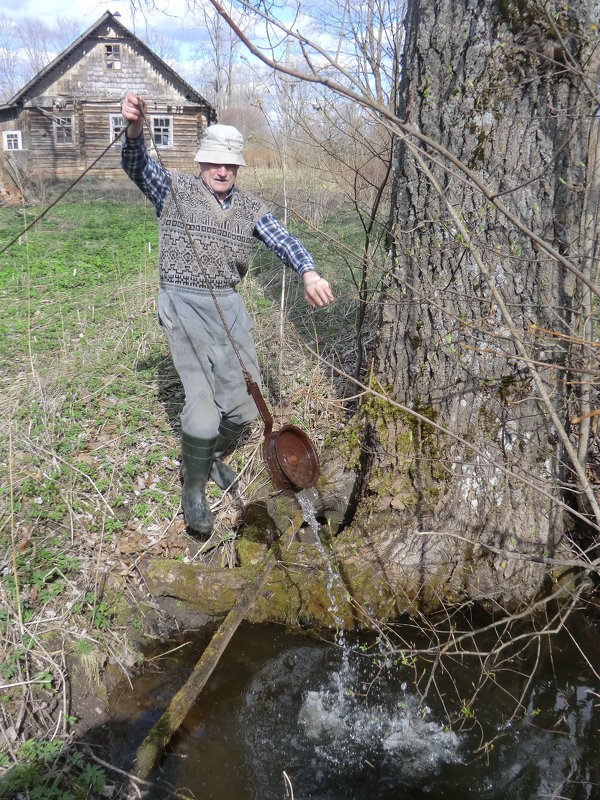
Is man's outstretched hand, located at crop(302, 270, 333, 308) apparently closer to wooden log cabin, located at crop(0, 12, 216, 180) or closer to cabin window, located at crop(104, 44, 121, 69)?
wooden log cabin, located at crop(0, 12, 216, 180)

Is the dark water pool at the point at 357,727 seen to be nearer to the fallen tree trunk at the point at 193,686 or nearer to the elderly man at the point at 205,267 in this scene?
the fallen tree trunk at the point at 193,686

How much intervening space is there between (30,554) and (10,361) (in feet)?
8.20

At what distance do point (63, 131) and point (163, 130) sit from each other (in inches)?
143

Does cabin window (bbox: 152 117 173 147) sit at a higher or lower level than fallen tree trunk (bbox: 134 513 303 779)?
higher

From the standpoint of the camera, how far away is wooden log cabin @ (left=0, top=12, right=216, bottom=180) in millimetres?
21641

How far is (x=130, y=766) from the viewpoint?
2625 mm

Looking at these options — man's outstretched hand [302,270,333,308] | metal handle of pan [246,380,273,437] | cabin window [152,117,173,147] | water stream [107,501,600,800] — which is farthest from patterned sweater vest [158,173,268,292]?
cabin window [152,117,173,147]

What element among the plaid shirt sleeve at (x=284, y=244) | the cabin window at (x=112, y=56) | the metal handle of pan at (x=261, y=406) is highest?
the cabin window at (x=112, y=56)

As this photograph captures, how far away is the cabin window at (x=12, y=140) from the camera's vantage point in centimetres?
2275

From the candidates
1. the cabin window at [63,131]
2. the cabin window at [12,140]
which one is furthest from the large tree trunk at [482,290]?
the cabin window at [12,140]

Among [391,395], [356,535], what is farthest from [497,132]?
[356,535]

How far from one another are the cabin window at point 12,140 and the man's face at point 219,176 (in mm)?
23422

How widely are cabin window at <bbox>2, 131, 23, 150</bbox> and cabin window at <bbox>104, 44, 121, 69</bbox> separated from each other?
430 cm

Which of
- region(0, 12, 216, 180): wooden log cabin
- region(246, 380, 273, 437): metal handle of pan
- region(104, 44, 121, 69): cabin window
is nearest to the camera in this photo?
region(246, 380, 273, 437): metal handle of pan
